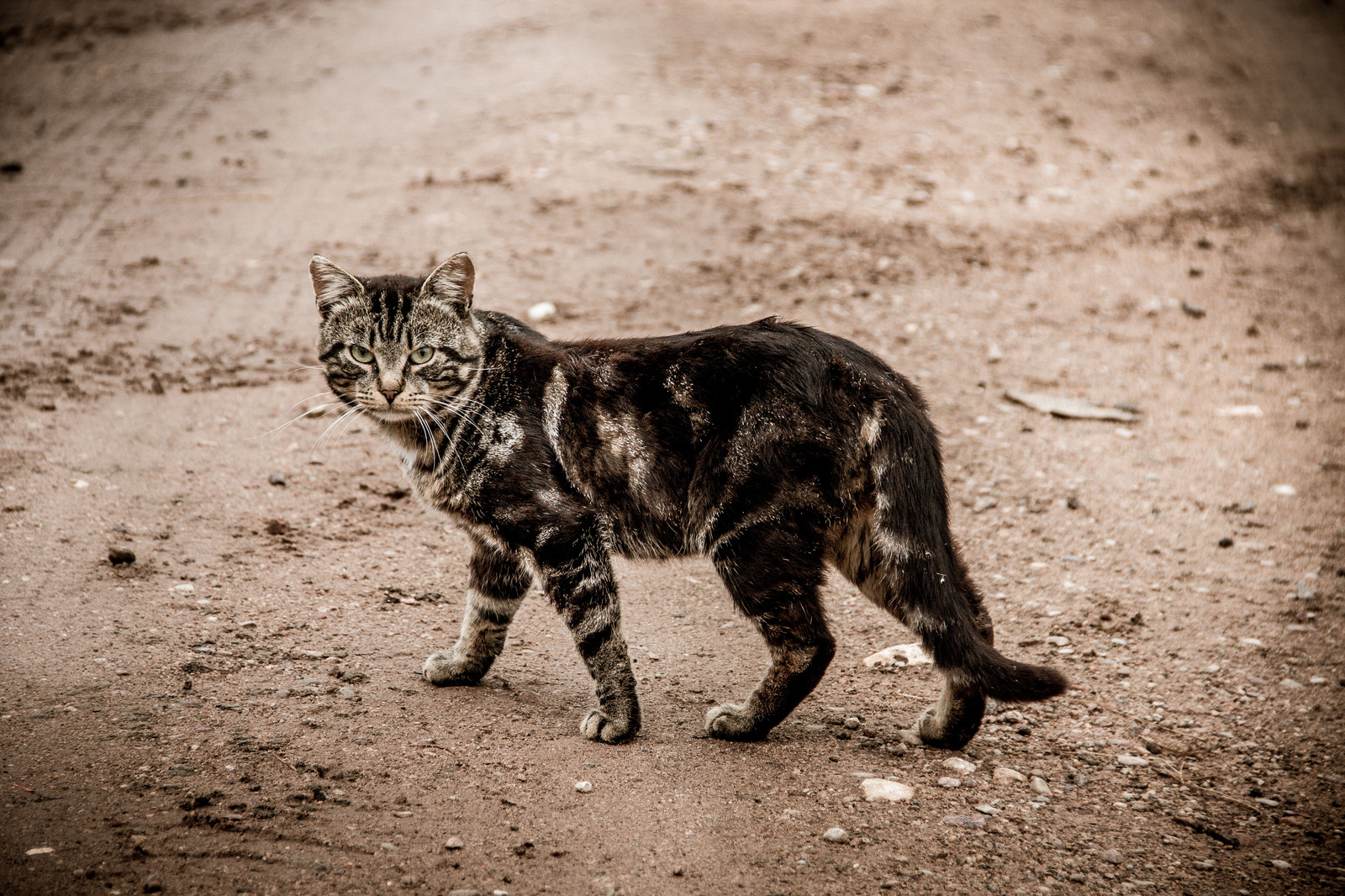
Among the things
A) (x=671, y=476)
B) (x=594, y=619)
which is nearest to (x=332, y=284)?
(x=671, y=476)

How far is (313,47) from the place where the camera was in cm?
1143

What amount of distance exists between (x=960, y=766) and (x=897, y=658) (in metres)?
0.81

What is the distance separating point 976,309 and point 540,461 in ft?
→ 15.1

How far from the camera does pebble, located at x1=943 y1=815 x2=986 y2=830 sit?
3324mm

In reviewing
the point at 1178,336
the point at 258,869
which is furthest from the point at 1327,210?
the point at 258,869

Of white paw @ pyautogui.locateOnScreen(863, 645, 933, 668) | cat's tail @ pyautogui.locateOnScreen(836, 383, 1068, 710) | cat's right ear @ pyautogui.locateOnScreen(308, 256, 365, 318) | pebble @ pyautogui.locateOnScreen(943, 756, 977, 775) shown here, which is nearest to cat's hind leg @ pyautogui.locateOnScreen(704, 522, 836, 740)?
cat's tail @ pyautogui.locateOnScreen(836, 383, 1068, 710)

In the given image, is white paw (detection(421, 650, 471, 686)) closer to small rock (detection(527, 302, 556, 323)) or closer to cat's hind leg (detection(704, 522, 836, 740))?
cat's hind leg (detection(704, 522, 836, 740))

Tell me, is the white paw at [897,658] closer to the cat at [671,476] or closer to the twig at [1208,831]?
the cat at [671,476]

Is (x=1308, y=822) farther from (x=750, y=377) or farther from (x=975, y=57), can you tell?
(x=975, y=57)

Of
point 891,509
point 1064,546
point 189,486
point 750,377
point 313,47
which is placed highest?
point 313,47

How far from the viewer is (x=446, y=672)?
13.3 ft

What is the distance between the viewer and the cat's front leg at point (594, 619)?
12.1ft

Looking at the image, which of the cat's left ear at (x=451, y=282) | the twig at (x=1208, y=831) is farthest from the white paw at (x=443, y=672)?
the twig at (x=1208, y=831)

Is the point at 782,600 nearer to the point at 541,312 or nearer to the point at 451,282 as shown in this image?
the point at 451,282
